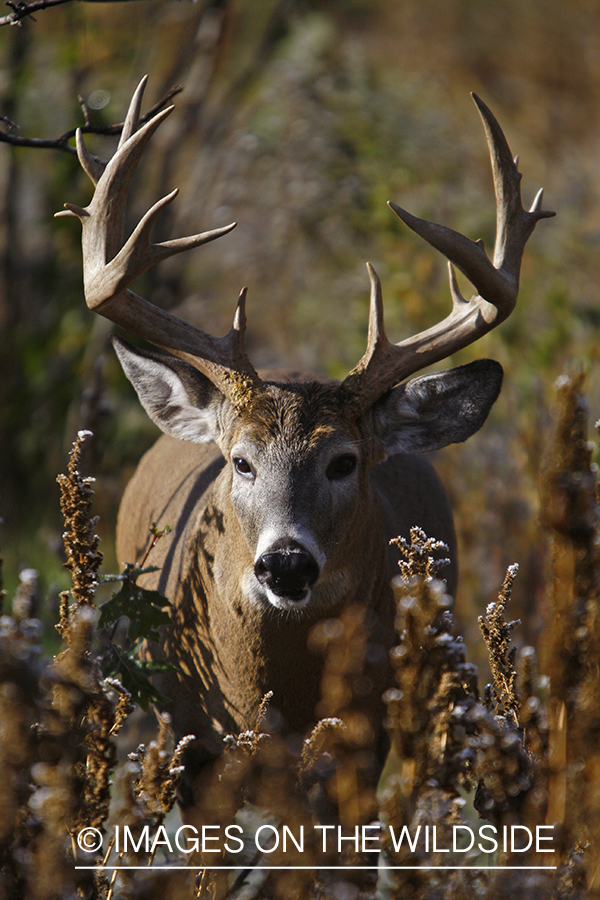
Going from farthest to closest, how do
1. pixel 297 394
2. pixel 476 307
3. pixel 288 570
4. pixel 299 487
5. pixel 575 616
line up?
pixel 476 307 → pixel 297 394 → pixel 299 487 → pixel 288 570 → pixel 575 616

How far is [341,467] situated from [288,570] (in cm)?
67

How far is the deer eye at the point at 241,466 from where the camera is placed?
3887mm

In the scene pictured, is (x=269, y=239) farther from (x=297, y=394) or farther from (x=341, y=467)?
(x=341, y=467)

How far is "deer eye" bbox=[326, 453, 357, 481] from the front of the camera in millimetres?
3877

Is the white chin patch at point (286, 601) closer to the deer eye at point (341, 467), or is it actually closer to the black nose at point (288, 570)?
the black nose at point (288, 570)

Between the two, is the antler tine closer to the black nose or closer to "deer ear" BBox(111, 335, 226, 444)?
"deer ear" BBox(111, 335, 226, 444)

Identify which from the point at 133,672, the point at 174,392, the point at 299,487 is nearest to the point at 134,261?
the point at 174,392

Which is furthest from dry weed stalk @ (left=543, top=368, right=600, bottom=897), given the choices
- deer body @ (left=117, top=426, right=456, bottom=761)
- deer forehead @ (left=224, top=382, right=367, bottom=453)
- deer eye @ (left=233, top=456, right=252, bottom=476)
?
deer eye @ (left=233, top=456, right=252, bottom=476)

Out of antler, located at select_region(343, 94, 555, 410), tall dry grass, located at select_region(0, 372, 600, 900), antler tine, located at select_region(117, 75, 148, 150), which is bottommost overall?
tall dry grass, located at select_region(0, 372, 600, 900)

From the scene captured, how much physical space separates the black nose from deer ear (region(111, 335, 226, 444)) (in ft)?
3.37

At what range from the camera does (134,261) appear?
3.78 metres

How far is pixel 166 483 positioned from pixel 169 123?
5.22 m

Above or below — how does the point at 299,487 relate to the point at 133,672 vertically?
above

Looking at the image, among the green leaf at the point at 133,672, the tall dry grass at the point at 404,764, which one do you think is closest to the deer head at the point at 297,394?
the green leaf at the point at 133,672
